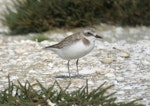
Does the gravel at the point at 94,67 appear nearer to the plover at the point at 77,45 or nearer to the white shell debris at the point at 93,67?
the white shell debris at the point at 93,67

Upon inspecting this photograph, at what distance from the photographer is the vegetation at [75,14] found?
499 inches

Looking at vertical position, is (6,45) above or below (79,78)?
above

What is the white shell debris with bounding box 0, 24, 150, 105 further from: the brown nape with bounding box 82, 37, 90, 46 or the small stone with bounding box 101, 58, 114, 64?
the brown nape with bounding box 82, 37, 90, 46

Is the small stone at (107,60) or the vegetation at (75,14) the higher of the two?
the vegetation at (75,14)

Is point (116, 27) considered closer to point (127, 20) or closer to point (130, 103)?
point (127, 20)

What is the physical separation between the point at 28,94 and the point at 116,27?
6.75m

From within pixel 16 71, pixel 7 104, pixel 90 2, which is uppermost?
pixel 90 2

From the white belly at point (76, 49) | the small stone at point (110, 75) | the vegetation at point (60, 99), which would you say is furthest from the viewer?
the small stone at point (110, 75)

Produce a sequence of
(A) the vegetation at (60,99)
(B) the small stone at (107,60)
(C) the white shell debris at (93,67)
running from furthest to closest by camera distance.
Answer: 1. (B) the small stone at (107,60)
2. (C) the white shell debris at (93,67)
3. (A) the vegetation at (60,99)

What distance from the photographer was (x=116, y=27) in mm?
12930

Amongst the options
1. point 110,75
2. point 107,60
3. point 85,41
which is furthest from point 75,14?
point 85,41

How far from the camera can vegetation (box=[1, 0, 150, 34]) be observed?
499 inches

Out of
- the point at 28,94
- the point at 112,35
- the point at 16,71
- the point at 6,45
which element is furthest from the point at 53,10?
the point at 28,94

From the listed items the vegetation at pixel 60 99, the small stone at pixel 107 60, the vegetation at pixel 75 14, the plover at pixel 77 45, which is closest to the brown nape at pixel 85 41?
the plover at pixel 77 45
